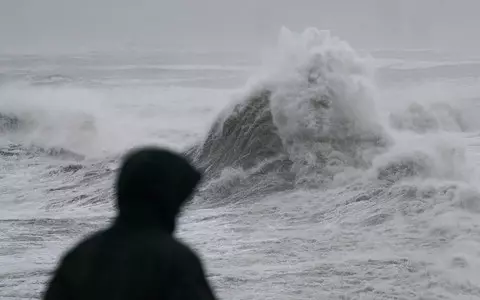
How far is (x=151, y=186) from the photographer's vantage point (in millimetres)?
1943

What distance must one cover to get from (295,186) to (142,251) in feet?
28.7

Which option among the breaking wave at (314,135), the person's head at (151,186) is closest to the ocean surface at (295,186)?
the breaking wave at (314,135)

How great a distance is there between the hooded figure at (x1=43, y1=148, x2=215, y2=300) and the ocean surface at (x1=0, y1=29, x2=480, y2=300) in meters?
4.44

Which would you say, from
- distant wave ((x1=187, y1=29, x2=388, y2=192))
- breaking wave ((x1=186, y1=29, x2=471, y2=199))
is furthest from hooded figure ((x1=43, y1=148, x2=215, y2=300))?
distant wave ((x1=187, y1=29, x2=388, y2=192))

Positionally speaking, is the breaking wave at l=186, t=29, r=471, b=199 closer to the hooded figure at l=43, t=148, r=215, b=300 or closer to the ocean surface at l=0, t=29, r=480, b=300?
the ocean surface at l=0, t=29, r=480, b=300

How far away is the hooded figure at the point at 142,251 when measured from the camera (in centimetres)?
187

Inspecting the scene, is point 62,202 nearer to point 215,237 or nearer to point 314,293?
point 215,237

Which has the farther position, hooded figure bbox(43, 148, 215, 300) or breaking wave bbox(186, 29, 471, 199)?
breaking wave bbox(186, 29, 471, 199)

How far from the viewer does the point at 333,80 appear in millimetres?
13336

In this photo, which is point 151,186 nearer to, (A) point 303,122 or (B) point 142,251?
(B) point 142,251

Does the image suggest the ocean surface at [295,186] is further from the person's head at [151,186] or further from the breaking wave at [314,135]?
the person's head at [151,186]

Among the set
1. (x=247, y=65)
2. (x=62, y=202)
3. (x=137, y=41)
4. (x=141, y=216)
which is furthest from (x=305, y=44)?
(x=137, y=41)

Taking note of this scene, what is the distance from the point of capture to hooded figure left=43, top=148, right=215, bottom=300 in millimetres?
1870

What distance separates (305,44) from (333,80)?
4.81ft
